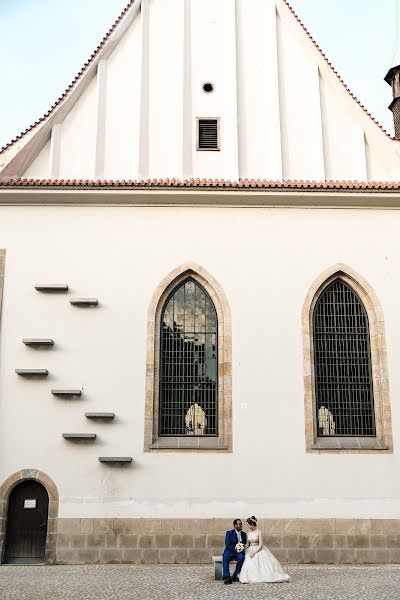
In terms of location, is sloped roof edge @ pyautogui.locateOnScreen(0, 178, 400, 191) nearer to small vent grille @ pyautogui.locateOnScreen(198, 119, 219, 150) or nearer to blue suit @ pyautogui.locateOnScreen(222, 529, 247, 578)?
small vent grille @ pyautogui.locateOnScreen(198, 119, 219, 150)

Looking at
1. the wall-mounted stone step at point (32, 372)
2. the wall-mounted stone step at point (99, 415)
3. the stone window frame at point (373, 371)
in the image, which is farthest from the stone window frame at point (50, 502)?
the stone window frame at point (373, 371)

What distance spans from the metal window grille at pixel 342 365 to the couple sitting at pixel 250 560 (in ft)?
11.1

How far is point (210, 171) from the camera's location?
603 inches

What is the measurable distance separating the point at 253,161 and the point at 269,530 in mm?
8336

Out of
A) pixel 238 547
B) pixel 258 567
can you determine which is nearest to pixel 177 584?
pixel 238 547

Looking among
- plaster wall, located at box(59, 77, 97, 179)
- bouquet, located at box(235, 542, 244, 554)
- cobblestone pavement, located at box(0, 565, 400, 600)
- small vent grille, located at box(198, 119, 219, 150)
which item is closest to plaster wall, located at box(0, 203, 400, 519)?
plaster wall, located at box(59, 77, 97, 179)

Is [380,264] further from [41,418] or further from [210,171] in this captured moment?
[41,418]

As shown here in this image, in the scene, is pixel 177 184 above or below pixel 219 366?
above

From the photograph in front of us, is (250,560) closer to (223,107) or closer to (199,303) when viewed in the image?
(199,303)

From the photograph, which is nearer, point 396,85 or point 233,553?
point 233,553

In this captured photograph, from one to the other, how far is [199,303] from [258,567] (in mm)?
5982

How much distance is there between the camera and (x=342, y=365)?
14.5 m

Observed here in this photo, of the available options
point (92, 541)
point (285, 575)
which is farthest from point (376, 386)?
point (92, 541)

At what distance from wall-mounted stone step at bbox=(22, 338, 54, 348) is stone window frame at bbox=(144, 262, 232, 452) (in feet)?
7.13
